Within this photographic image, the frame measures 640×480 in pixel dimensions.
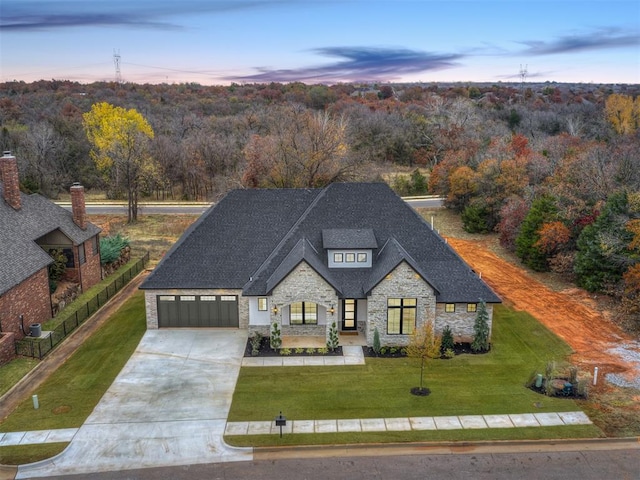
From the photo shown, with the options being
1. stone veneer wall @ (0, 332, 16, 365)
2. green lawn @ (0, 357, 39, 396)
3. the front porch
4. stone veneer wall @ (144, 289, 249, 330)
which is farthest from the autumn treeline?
stone veneer wall @ (0, 332, 16, 365)

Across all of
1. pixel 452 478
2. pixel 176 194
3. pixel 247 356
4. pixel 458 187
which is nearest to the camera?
pixel 452 478

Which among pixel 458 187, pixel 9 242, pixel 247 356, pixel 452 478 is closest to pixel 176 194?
pixel 458 187

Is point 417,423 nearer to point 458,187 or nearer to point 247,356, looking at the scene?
point 247,356

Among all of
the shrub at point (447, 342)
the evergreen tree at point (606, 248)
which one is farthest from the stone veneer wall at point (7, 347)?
the evergreen tree at point (606, 248)

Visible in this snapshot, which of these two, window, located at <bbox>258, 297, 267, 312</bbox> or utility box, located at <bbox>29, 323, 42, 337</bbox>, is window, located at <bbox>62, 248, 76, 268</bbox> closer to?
utility box, located at <bbox>29, 323, 42, 337</bbox>

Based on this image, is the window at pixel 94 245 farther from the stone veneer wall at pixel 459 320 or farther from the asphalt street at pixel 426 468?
the stone veneer wall at pixel 459 320

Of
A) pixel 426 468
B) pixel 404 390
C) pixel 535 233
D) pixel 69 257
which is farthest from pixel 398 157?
pixel 426 468
